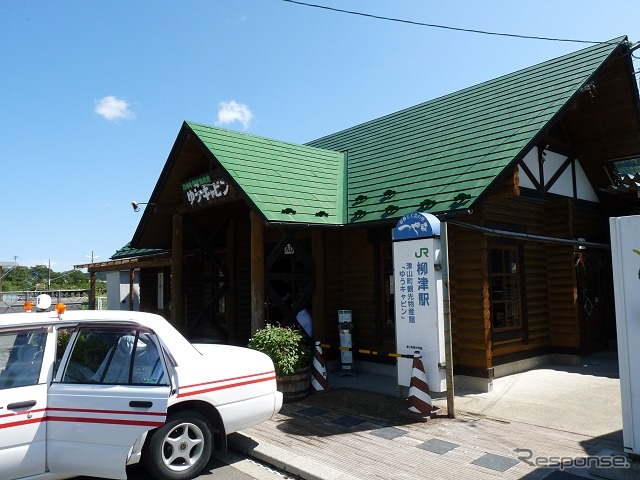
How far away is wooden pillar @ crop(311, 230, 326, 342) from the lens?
9868mm

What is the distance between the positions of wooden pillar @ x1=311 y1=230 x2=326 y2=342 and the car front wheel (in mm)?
4826

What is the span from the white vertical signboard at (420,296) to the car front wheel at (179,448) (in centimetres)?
327

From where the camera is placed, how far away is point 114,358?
494cm

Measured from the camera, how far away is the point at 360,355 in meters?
10.5

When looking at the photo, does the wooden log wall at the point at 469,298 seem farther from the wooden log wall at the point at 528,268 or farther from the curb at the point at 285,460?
the curb at the point at 285,460

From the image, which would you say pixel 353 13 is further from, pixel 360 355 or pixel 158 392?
pixel 158 392

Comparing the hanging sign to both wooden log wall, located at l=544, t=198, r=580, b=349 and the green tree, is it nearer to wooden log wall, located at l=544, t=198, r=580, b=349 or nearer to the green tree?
wooden log wall, located at l=544, t=198, r=580, b=349

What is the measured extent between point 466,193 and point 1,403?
6823 mm

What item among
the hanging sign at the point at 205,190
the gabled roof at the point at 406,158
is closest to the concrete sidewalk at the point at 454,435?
the gabled roof at the point at 406,158

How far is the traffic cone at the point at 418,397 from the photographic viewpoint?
6828 mm

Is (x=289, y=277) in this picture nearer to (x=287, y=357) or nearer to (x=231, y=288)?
(x=287, y=357)

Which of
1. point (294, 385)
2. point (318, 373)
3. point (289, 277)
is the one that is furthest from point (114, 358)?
point (289, 277)

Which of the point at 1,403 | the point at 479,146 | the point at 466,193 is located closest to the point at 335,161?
the point at 479,146

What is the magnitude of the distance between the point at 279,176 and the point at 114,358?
608 cm
